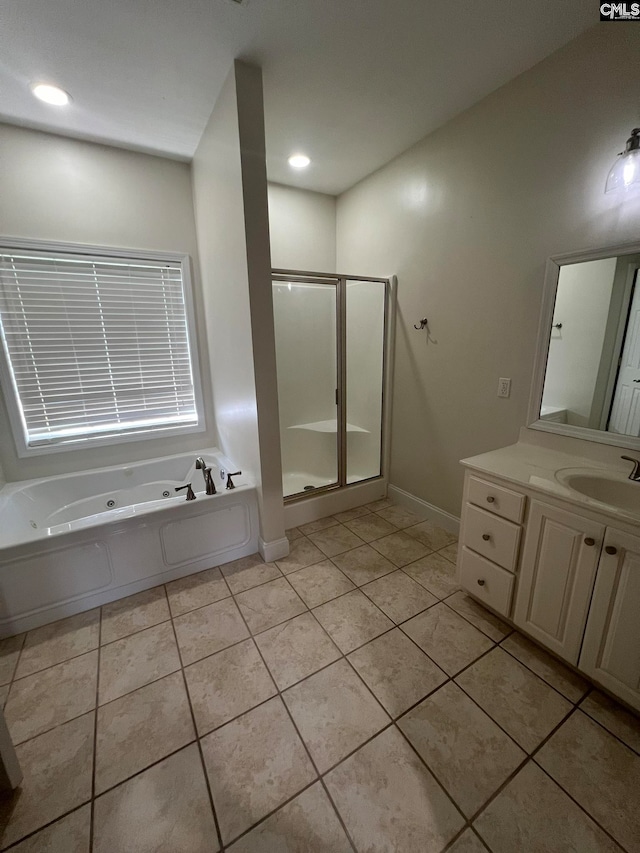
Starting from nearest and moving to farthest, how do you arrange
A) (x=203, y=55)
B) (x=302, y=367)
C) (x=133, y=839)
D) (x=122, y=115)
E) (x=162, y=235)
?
(x=133, y=839) → (x=203, y=55) → (x=122, y=115) → (x=162, y=235) → (x=302, y=367)

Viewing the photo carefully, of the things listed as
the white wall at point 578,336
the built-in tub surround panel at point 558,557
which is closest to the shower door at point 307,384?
the built-in tub surround panel at point 558,557

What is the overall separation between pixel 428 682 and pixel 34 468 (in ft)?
9.28

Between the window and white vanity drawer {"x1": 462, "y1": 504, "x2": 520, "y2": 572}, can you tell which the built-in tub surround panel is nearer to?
white vanity drawer {"x1": 462, "y1": 504, "x2": 520, "y2": 572}

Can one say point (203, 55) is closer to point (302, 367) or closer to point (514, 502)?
point (302, 367)

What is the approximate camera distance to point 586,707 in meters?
1.31

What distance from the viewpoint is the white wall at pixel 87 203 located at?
7.11 feet

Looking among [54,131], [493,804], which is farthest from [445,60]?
[493,804]

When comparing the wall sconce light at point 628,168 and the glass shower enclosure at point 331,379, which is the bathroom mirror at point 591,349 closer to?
the wall sconce light at point 628,168

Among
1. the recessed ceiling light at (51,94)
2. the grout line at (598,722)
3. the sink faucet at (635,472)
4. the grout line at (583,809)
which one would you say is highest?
the recessed ceiling light at (51,94)

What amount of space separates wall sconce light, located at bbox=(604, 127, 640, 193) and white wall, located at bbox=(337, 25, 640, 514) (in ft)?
0.21

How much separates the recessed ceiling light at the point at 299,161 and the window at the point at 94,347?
1123 millimetres

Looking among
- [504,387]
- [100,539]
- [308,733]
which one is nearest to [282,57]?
[504,387]

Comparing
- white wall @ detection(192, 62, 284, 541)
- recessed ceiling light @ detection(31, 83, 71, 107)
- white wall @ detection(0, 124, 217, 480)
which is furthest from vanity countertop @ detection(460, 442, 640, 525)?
recessed ceiling light @ detection(31, 83, 71, 107)

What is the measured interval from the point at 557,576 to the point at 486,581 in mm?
371
